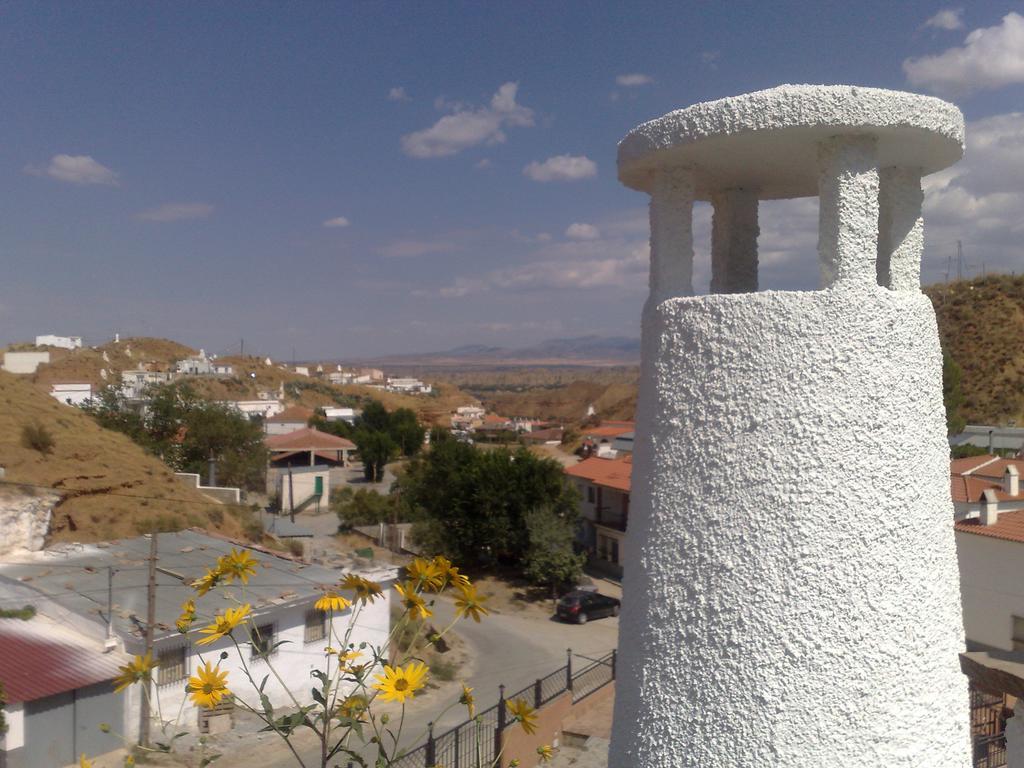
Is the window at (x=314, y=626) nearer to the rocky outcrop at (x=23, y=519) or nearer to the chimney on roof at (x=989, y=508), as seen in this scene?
the rocky outcrop at (x=23, y=519)

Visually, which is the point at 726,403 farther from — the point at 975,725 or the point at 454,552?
the point at 454,552

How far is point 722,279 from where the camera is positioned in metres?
4.44

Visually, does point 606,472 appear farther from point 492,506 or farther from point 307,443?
point 307,443

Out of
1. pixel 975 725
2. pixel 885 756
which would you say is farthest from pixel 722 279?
pixel 975 725

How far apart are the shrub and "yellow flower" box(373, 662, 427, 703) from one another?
74.2 feet

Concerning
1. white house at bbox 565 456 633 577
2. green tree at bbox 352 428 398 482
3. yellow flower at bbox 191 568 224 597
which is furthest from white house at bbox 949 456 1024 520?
green tree at bbox 352 428 398 482

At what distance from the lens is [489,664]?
67.1 ft

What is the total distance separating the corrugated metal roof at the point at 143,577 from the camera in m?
13.9

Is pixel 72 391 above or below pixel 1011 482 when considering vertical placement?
below

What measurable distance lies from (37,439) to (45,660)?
37.7 ft

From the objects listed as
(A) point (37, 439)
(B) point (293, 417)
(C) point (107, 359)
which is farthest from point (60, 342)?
(A) point (37, 439)

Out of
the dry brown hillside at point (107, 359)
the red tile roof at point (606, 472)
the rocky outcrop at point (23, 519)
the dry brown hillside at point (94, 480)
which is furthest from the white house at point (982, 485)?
the dry brown hillside at point (107, 359)

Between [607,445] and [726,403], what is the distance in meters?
45.4

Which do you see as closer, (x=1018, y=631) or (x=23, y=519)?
(x=1018, y=631)
